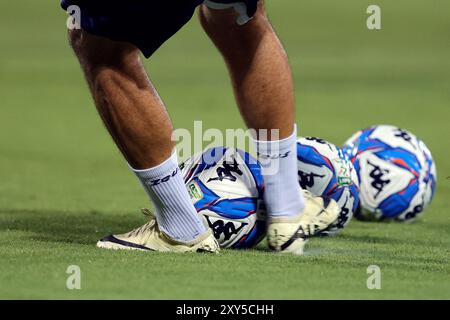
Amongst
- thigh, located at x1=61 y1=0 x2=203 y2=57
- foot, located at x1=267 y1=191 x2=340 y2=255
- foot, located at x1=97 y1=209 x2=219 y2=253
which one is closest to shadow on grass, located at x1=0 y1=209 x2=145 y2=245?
foot, located at x1=97 y1=209 x2=219 y2=253

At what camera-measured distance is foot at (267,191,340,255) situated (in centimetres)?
454

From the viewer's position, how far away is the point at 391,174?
5984 mm

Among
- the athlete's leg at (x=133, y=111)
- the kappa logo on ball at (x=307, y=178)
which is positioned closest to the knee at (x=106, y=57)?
the athlete's leg at (x=133, y=111)

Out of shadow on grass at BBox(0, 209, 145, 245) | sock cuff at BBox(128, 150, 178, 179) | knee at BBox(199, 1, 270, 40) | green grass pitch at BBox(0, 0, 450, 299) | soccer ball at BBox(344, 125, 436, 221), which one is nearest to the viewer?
green grass pitch at BBox(0, 0, 450, 299)

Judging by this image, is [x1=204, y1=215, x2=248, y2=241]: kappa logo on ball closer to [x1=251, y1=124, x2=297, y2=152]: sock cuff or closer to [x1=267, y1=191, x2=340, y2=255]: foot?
[x1=267, y1=191, x2=340, y2=255]: foot

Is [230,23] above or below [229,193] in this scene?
above

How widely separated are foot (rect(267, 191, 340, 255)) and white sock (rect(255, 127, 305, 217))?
36 millimetres

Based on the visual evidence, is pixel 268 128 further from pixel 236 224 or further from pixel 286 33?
pixel 286 33

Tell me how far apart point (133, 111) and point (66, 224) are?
1.14 metres

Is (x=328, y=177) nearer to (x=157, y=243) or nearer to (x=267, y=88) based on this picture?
(x=267, y=88)

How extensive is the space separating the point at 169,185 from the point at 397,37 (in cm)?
1206

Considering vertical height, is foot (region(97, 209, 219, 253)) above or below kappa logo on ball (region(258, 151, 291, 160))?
below

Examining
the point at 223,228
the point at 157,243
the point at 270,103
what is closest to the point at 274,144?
the point at 270,103
